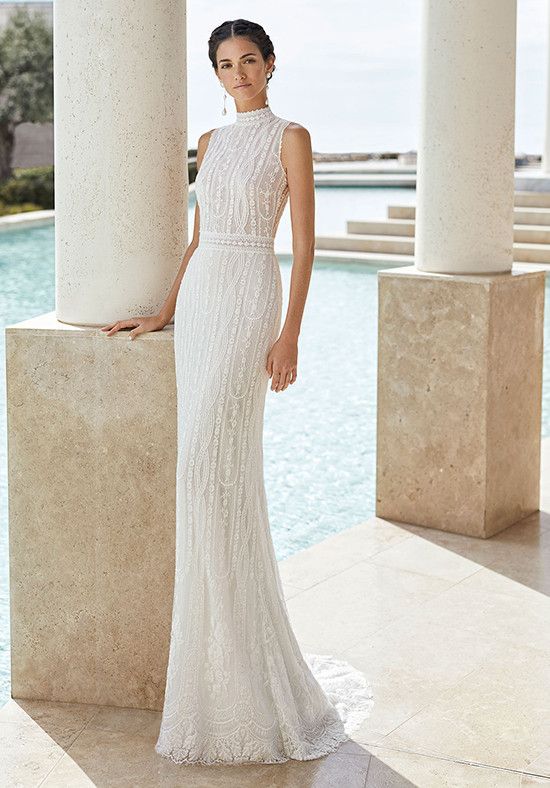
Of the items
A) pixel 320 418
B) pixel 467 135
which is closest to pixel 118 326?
pixel 467 135

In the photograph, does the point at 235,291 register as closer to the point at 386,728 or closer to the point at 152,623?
the point at 152,623

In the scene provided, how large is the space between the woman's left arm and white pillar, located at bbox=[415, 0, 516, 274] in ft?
7.15

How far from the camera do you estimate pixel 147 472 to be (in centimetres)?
356

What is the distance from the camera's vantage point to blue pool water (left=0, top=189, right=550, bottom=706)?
616 cm

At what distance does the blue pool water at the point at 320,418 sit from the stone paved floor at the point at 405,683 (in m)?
0.62

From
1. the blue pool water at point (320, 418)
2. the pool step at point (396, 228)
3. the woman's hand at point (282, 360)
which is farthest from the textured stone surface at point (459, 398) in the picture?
the pool step at point (396, 228)

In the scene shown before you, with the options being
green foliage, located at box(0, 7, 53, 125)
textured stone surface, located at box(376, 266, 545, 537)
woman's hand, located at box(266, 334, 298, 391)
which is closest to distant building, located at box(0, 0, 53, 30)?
green foliage, located at box(0, 7, 53, 125)

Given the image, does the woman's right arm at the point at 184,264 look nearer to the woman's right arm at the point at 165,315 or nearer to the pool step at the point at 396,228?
the woman's right arm at the point at 165,315

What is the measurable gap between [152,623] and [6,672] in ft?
2.77

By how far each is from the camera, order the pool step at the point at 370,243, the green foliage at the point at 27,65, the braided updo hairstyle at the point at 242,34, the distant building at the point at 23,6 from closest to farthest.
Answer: the braided updo hairstyle at the point at 242,34
the pool step at the point at 370,243
the green foliage at the point at 27,65
the distant building at the point at 23,6

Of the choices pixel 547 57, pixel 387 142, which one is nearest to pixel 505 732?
pixel 547 57

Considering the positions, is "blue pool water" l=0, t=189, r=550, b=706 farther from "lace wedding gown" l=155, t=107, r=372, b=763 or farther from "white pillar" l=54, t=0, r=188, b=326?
"white pillar" l=54, t=0, r=188, b=326

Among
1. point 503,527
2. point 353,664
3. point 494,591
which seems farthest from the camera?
point 503,527

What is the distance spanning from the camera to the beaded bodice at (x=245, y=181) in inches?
128
